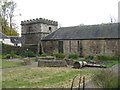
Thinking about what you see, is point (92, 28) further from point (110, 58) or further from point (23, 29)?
point (23, 29)

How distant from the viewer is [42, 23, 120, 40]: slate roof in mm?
22484

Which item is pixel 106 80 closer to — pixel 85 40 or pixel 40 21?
pixel 85 40

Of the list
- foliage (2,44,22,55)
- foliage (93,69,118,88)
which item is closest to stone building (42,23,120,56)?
foliage (2,44,22,55)

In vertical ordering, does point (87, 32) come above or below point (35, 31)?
below

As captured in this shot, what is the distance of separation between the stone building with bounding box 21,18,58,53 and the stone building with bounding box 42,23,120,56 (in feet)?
3.95

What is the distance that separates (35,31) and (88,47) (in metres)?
10.8

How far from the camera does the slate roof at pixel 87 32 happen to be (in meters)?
22.5

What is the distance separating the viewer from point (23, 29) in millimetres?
30531

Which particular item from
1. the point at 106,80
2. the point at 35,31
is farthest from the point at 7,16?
the point at 106,80

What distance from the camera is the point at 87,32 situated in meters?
24.5

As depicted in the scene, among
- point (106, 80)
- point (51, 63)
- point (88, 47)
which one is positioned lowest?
point (51, 63)

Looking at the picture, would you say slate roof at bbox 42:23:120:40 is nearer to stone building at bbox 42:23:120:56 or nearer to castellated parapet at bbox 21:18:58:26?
stone building at bbox 42:23:120:56

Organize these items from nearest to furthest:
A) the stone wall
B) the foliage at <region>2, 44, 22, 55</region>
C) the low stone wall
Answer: the low stone wall → the stone wall → the foliage at <region>2, 44, 22, 55</region>

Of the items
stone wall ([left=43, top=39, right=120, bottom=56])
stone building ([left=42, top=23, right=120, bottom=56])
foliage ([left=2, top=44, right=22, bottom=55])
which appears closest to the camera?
stone wall ([left=43, top=39, right=120, bottom=56])
